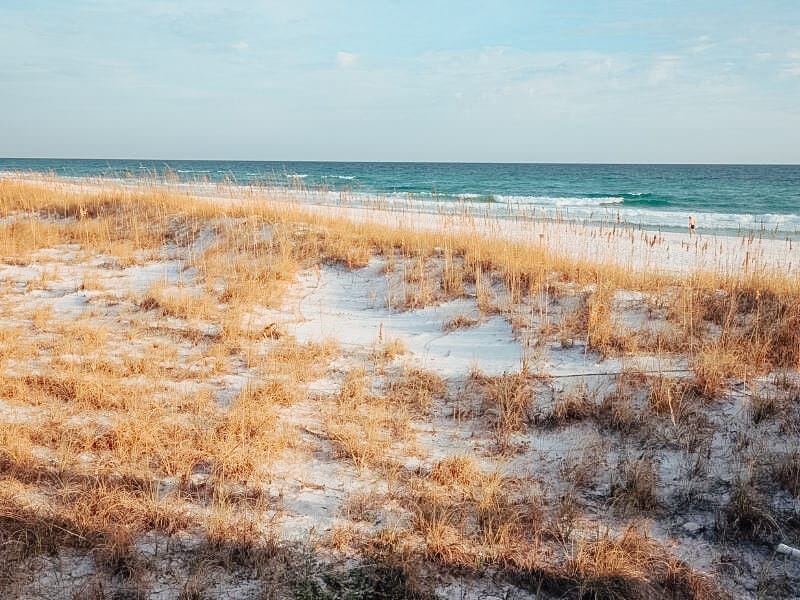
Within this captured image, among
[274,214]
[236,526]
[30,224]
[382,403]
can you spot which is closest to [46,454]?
[236,526]

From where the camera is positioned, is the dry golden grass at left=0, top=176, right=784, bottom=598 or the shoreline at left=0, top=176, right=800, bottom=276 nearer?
the dry golden grass at left=0, top=176, right=784, bottom=598

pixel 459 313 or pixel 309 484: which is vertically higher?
pixel 459 313

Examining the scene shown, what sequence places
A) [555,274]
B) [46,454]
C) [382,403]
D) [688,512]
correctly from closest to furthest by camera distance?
1. [688,512]
2. [46,454]
3. [382,403]
4. [555,274]

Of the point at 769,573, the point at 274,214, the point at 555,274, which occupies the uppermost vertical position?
the point at 274,214

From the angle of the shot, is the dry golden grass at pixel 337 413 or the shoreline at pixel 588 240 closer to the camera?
the dry golden grass at pixel 337 413

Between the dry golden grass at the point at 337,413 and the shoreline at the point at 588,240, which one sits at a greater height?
the shoreline at the point at 588,240

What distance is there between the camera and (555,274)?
7.39 meters

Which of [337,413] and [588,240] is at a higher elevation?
[588,240]

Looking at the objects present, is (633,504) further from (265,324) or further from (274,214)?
(274,214)

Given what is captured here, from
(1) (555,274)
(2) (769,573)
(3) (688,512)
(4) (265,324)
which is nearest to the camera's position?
(2) (769,573)

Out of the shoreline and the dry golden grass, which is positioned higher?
the shoreline

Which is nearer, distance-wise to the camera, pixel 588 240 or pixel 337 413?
pixel 337 413

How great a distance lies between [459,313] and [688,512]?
12.0 feet

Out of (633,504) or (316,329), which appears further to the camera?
(316,329)
